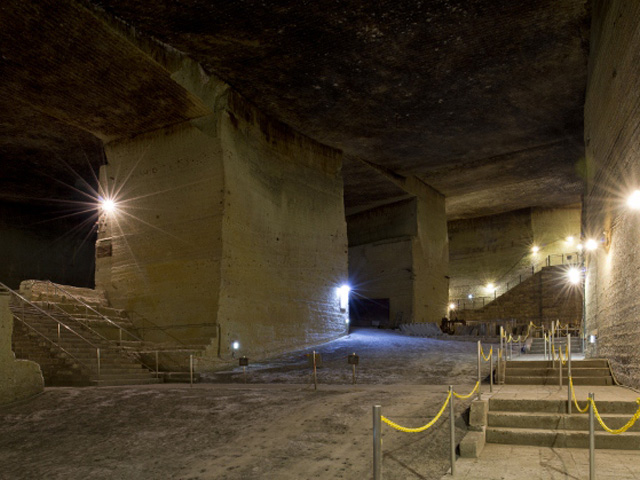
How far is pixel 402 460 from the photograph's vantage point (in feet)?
22.9

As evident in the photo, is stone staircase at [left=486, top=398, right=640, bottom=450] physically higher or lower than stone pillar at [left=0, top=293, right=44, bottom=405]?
lower

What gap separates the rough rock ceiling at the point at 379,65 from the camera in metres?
14.0

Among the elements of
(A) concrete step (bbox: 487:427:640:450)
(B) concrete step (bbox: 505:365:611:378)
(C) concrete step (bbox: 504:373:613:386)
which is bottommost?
(A) concrete step (bbox: 487:427:640:450)

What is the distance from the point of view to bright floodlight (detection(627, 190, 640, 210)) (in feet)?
32.2

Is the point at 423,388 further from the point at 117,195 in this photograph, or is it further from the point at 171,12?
the point at 117,195

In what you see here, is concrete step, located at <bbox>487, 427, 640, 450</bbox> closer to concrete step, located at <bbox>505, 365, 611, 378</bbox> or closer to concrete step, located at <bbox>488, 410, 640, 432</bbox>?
concrete step, located at <bbox>488, 410, 640, 432</bbox>

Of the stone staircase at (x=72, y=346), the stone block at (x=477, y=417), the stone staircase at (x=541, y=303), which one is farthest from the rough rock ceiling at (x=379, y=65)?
the stone block at (x=477, y=417)

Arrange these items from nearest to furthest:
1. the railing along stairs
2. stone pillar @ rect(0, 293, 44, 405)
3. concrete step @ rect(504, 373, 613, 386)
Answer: stone pillar @ rect(0, 293, 44, 405) < concrete step @ rect(504, 373, 613, 386) < the railing along stairs

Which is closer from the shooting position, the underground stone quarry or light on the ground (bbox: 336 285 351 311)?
the underground stone quarry

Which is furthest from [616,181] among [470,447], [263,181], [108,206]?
[108,206]

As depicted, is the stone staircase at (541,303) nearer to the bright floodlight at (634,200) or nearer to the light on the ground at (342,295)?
the light on the ground at (342,295)

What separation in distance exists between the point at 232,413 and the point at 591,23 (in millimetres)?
13048

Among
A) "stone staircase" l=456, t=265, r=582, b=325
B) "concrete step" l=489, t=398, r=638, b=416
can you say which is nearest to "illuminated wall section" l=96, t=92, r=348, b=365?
"concrete step" l=489, t=398, r=638, b=416

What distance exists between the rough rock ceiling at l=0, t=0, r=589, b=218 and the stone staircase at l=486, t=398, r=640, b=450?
31.3ft
